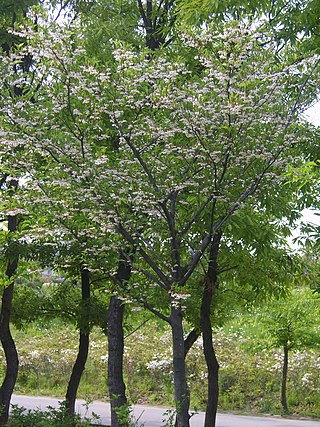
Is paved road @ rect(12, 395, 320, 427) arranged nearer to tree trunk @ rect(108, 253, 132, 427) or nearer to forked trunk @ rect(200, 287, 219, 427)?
tree trunk @ rect(108, 253, 132, 427)

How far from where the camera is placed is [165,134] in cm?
686

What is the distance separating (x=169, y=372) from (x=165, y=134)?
35.8ft

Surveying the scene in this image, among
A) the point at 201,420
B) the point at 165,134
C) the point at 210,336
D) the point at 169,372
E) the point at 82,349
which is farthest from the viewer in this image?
the point at 169,372

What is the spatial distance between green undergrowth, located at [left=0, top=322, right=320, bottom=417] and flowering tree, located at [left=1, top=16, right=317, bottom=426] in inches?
312

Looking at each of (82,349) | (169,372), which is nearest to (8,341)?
(82,349)

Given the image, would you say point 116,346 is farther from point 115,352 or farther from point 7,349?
point 7,349

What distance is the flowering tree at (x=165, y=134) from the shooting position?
670 cm

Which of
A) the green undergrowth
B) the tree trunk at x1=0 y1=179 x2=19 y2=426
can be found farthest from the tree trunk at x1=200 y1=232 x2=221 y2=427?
the green undergrowth

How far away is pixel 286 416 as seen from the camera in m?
14.0

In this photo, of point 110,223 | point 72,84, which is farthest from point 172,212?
point 72,84

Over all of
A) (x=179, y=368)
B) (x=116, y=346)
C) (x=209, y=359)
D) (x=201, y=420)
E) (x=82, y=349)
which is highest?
(x=82, y=349)

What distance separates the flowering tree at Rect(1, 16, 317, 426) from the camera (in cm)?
670

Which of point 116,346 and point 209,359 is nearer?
point 209,359

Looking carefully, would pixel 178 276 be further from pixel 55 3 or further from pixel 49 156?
pixel 55 3
